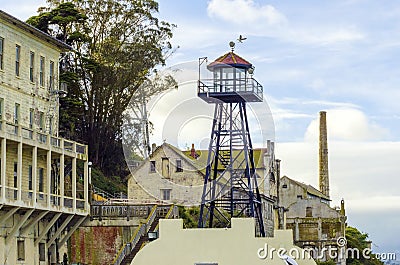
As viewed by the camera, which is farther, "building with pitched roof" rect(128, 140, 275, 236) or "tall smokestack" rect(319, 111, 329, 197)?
"tall smokestack" rect(319, 111, 329, 197)

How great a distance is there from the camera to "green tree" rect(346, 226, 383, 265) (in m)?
84.2

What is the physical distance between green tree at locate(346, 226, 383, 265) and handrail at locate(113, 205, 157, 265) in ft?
104

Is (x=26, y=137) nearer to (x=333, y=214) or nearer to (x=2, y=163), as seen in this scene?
(x=2, y=163)

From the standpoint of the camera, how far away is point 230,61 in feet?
171

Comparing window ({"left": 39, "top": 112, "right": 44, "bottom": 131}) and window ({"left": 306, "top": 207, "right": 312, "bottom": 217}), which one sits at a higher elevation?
window ({"left": 39, "top": 112, "right": 44, "bottom": 131})

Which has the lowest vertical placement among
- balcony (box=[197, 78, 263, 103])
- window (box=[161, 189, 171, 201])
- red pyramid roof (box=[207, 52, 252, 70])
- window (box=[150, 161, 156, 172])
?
window (box=[161, 189, 171, 201])

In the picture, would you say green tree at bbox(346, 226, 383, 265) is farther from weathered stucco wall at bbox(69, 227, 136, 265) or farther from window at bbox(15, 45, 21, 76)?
window at bbox(15, 45, 21, 76)

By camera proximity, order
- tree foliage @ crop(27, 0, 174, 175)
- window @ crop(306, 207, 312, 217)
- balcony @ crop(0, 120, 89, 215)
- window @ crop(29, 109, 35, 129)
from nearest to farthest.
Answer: balcony @ crop(0, 120, 89, 215) → window @ crop(29, 109, 35, 129) → tree foliage @ crop(27, 0, 174, 175) → window @ crop(306, 207, 312, 217)

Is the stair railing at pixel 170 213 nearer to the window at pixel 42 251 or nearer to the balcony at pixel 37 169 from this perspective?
the balcony at pixel 37 169

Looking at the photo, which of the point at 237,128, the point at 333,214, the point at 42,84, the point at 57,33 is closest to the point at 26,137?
the point at 42,84

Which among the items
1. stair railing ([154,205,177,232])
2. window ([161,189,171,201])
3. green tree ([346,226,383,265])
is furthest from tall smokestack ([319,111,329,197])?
stair railing ([154,205,177,232])

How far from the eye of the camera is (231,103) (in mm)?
52219

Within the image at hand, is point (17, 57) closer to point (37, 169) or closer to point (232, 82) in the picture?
point (37, 169)

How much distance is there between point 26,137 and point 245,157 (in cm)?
1445
